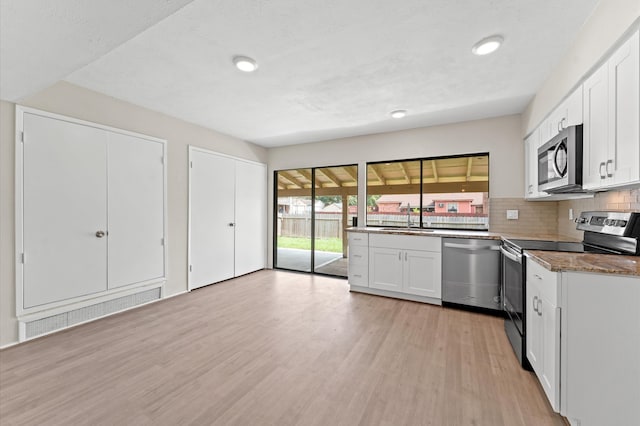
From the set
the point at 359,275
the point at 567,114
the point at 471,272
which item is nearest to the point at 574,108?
the point at 567,114

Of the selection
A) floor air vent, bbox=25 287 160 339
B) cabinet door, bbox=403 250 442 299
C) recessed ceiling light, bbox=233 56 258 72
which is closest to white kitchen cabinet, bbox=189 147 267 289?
floor air vent, bbox=25 287 160 339

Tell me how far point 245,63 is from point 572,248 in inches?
120

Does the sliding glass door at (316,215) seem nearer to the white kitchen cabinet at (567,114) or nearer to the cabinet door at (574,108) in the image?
the white kitchen cabinet at (567,114)

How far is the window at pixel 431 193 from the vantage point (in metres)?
3.81

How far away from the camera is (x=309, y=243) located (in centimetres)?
527

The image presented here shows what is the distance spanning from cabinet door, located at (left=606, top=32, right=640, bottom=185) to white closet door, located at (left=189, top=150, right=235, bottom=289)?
170 inches

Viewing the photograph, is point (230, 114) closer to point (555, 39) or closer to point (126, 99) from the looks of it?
point (126, 99)

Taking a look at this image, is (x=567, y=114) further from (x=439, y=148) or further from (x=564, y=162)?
(x=439, y=148)

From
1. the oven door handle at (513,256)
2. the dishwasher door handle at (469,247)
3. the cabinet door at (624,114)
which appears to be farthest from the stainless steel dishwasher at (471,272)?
the cabinet door at (624,114)

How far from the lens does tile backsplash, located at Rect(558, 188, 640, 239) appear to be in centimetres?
190

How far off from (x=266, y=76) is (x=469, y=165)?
9.98 feet

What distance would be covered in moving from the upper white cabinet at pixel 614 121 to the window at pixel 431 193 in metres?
1.96

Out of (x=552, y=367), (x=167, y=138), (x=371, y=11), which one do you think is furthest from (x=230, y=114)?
(x=552, y=367)

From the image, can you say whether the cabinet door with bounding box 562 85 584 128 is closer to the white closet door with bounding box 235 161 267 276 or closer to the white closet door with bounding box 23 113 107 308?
the white closet door with bounding box 235 161 267 276
